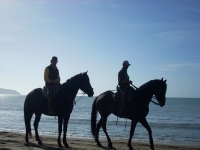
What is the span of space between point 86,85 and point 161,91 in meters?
2.68

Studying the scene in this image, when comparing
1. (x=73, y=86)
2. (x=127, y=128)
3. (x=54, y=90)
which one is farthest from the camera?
(x=127, y=128)

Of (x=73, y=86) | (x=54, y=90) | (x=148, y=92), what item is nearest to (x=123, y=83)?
(x=148, y=92)

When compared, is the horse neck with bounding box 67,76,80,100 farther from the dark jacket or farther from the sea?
the sea

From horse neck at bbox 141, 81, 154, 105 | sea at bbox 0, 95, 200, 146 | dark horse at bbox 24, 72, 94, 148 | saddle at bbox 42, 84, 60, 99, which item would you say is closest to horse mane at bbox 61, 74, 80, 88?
dark horse at bbox 24, 72, 94, 148

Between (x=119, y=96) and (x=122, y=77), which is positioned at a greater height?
(x=122, y=77)

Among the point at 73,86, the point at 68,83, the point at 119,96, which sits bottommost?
the point at 119,96

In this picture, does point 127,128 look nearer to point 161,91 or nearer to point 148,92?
point 148,92

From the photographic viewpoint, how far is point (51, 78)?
→ 10.4m

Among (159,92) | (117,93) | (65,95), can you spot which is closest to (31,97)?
(65,95)

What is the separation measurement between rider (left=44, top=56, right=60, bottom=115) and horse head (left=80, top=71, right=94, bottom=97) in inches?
36.5

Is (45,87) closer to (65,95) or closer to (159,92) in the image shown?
(65,95)

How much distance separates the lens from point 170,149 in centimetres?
1186

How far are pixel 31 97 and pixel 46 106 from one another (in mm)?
888

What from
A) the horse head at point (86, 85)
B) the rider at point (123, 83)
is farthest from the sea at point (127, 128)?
the rider at point (123, 83)
